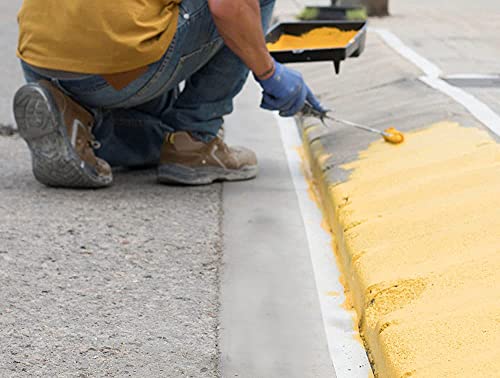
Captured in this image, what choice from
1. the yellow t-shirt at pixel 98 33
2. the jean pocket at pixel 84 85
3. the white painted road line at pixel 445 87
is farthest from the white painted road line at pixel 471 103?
the jean pocket at pixel 84 85

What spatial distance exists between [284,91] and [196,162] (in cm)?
53

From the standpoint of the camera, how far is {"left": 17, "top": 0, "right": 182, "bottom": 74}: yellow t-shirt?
136 inches

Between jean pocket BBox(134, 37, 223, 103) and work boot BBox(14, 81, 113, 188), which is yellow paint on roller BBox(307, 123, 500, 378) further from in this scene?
work boot BBox(14, 81, 113, 188)

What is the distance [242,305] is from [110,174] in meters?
1.30

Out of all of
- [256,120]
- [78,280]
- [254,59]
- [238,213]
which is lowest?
[256,120]

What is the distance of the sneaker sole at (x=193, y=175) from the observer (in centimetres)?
400

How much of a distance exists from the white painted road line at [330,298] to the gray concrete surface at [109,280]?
1.07ft

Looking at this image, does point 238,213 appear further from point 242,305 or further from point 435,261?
point 435,261

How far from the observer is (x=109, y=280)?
2.96 metres

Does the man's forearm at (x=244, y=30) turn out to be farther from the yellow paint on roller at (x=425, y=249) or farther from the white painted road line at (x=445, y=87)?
the white painted road line at (x=445, y=87)

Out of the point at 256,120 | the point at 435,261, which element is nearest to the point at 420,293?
the point at 435,261

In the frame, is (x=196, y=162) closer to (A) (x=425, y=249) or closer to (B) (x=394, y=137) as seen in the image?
(B) (x=394, y=137)

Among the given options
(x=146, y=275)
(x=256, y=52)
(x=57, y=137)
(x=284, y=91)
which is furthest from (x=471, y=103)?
(x=146, y=275)

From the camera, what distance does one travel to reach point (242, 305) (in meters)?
2.85
